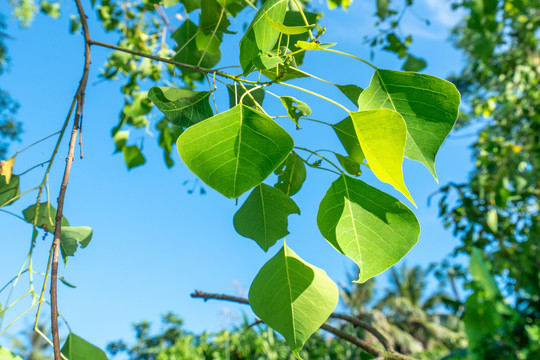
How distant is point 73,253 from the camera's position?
0.58 metres

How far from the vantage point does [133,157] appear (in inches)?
56.4

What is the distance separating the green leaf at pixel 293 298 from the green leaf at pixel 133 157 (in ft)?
3.37

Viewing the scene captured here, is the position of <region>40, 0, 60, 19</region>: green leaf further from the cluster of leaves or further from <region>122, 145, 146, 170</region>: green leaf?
the cluster of leaves

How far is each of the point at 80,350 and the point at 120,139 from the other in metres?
1.07

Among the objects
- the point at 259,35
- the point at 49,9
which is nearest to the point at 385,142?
the point at 259,35

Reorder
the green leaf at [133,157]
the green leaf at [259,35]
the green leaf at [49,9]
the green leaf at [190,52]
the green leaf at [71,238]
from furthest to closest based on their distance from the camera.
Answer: the green leaf at [49,9] → the green leaf at [133,157] → the green leaf at [190,52] → the green leaf at [71,238] → the green leaf at [259,35]

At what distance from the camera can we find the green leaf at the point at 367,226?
42cm

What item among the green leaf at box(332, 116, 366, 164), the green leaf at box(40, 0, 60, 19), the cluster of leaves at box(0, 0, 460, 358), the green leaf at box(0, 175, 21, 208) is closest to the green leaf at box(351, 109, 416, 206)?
the cluster of leaves at box(0, 0, 460, 358)

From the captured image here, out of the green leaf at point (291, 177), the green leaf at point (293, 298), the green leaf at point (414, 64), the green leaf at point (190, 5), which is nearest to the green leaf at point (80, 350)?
the green leaf at point (293, 298)

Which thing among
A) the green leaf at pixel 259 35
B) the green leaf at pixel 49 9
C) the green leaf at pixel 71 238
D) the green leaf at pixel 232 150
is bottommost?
the green leaf at pixel 71 238

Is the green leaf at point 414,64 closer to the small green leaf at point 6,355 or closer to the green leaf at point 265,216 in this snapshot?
the green leaf at point 265,216

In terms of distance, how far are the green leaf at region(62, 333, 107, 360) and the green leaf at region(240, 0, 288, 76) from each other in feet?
1.37

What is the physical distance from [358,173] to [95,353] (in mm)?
427

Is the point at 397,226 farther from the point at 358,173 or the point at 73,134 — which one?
the point at 73,134
